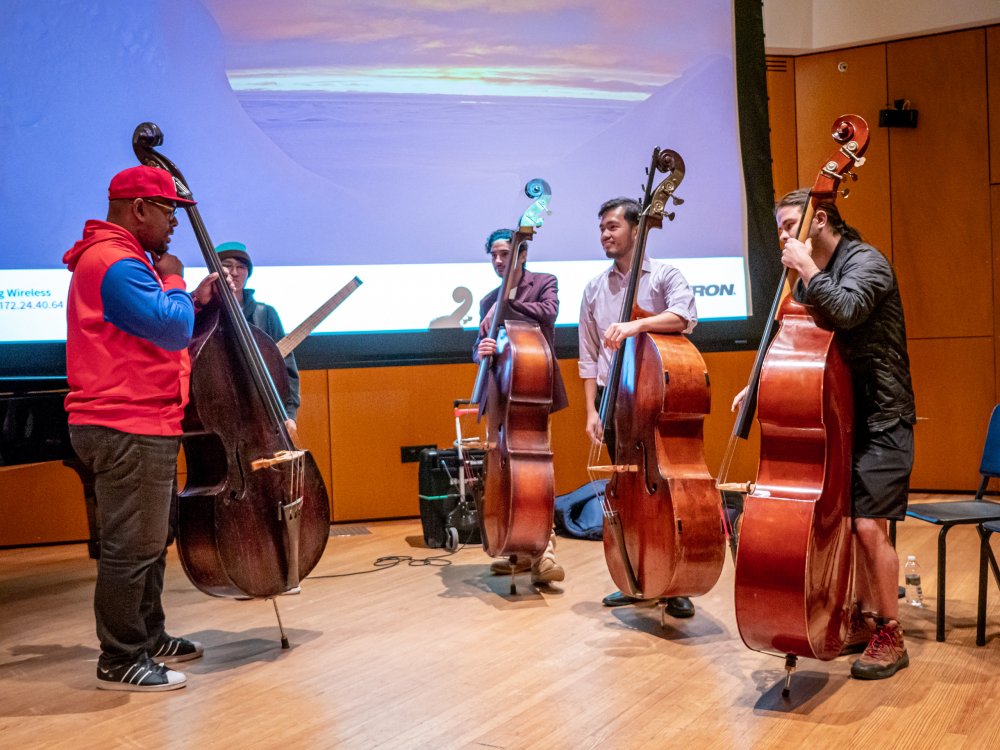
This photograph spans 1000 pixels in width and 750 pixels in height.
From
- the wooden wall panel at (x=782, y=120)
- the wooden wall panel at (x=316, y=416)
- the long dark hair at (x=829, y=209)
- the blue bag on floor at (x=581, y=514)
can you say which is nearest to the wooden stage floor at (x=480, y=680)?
the blue bag on floor at (x=581, y=514)

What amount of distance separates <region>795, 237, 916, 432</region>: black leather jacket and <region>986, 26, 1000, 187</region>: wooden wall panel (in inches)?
162

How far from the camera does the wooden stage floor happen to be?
2570mm

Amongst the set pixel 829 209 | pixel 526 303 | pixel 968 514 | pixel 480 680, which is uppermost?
pixel 829 209

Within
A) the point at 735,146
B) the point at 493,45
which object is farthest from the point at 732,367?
the point at 493,45

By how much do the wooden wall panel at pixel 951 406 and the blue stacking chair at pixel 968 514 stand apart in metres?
2.88

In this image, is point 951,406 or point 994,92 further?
point 951,406

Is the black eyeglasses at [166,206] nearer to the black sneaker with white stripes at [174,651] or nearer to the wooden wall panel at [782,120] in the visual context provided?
the black sneaker with white stripes at [174,651]

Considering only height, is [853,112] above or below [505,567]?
above

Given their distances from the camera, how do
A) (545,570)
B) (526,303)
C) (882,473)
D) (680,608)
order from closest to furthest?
(882,473) < (680,608) < (545,570) < (526,303)

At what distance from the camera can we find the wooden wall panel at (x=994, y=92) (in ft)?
20.8

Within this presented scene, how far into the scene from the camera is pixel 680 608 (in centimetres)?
364

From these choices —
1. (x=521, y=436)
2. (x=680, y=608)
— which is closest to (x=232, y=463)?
(x=521, y=436)

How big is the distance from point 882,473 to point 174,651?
2325 millimetres

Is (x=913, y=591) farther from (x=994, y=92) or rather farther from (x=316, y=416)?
(x=994, y=92)
